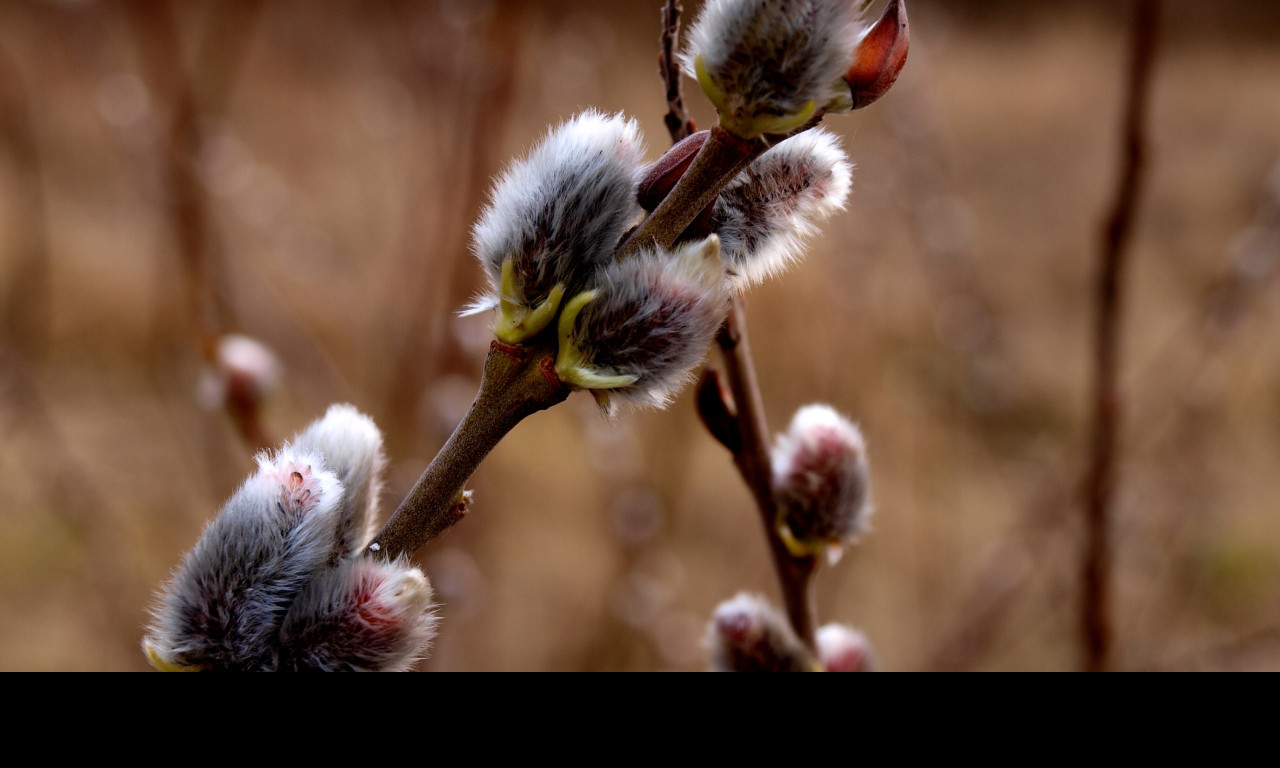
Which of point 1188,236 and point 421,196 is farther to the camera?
point 1188,236

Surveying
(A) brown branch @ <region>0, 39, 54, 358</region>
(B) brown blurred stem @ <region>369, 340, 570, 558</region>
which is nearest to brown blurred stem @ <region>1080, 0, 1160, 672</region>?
(B) brown blurred stem @ <region>369, 340, 570, 558</region>

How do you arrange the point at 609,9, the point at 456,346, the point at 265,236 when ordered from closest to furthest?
the point at 456,346 < the point at 265,236 < the point at 609,9

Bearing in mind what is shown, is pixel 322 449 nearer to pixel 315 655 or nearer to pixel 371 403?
pixel 315 655

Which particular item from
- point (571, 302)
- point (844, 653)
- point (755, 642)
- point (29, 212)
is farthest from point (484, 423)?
point (29, 212)

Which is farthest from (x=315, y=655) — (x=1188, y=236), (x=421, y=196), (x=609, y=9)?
(x=1188, y=236)

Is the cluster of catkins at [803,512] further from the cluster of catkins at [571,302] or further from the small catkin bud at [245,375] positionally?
the small catkin bud at [245,375]

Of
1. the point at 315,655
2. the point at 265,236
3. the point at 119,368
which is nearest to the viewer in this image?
the point at 315,655
